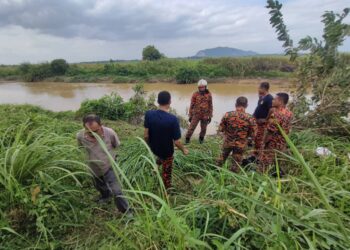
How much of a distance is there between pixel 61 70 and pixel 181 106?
24218 mm

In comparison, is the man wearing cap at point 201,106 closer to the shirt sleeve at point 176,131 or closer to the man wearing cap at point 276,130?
the man wearing cap at point 276,130

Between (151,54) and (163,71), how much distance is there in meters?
9.87

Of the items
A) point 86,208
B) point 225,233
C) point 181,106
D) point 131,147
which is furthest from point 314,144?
point 181,106

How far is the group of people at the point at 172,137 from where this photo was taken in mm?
3111

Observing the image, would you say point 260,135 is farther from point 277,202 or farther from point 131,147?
point 277,202

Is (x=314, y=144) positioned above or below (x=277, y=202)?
below

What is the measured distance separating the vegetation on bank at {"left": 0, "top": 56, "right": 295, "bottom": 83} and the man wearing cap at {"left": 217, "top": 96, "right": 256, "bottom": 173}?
69.9ft

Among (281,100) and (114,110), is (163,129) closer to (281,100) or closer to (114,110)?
(281,100)

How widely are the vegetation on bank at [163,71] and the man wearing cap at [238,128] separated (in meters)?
21.3

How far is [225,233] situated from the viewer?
2061 mm

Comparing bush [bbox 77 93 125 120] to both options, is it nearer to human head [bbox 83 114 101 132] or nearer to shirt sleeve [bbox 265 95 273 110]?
shirt sleeve [bbox 265 95 273 110]

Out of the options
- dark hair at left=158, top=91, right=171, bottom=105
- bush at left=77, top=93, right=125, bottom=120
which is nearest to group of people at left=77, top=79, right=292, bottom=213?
dark hair at left=158, top=91, right=171, bottom=105

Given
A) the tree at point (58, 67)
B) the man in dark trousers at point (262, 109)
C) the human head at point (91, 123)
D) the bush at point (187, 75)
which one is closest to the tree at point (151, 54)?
the tree at point (58, 67)

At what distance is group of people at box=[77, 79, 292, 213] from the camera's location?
3.11 meters
